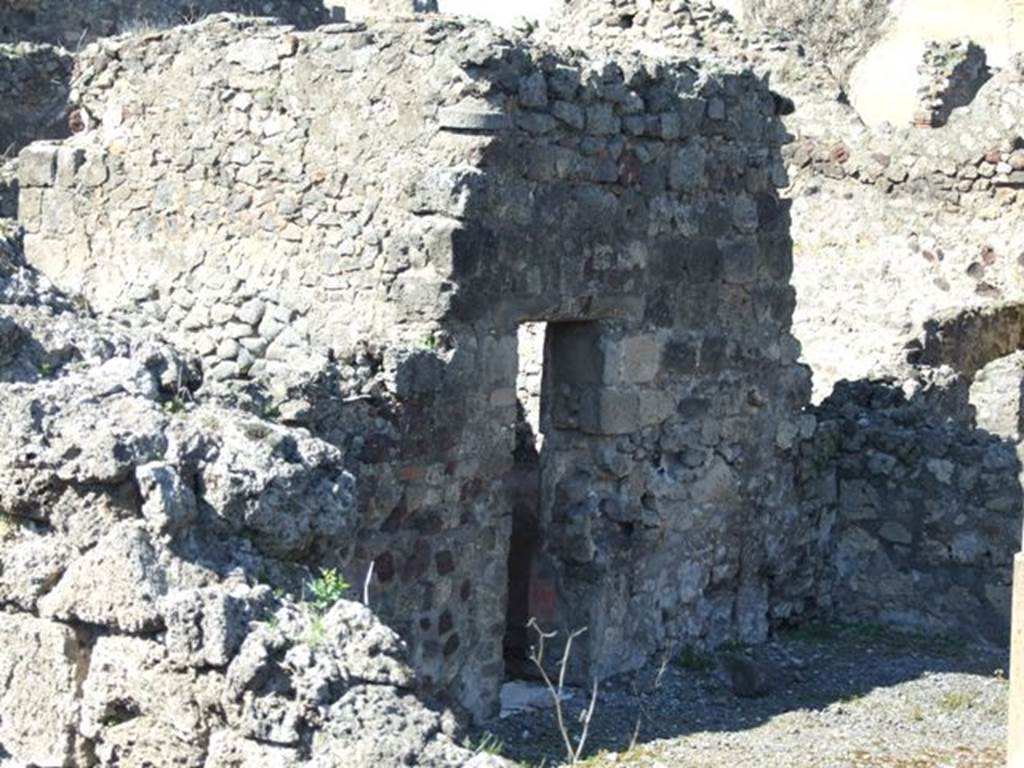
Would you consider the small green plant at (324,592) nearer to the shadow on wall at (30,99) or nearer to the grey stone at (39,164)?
the grey stone at (39,164)

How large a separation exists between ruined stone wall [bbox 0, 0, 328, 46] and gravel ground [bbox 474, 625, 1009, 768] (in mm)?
10543

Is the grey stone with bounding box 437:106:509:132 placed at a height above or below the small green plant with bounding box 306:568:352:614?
above

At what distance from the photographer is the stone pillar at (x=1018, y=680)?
592 centimetres

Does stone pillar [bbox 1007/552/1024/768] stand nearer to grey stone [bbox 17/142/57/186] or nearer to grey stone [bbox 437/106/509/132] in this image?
grey stone [bbox 437/106/509/132]

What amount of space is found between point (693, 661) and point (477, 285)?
245 cm

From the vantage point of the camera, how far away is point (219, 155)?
32.6 feet

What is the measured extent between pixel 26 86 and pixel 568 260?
8.36 m

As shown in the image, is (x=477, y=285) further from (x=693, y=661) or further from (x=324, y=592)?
(x=324, y=592)

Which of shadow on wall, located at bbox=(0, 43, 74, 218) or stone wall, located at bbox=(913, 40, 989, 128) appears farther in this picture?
stone wall, located at bbox=(913, 40, 989, 128)

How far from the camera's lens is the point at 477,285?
9.01 meters

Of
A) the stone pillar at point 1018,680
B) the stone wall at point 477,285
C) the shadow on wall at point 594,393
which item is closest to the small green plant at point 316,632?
the stone pillar at point 1018,680

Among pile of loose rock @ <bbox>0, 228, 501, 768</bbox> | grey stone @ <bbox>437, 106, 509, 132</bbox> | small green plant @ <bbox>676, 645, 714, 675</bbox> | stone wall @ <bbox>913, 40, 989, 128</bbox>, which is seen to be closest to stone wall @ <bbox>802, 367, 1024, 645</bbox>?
small green plant @ <bbox>676, 645, 714, 675</bbox>

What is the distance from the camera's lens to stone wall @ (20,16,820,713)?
8.83m

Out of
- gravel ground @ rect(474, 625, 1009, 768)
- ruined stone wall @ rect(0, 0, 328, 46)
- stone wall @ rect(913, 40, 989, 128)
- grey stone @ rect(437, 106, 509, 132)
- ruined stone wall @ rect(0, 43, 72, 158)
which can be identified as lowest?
gravel ground @ rect(474, 625, 1009, 768)
